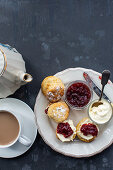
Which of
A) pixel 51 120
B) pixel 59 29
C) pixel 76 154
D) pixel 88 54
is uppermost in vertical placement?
pixel 59 29

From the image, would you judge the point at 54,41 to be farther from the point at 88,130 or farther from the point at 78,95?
the point at 88,130

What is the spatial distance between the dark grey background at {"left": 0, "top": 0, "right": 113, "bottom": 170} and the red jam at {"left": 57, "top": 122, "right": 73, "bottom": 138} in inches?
7.1

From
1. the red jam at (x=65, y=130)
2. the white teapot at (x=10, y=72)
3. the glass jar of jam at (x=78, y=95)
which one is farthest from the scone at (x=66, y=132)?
the white teapot at (x=10, y=72)

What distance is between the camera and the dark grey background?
1.78 metres

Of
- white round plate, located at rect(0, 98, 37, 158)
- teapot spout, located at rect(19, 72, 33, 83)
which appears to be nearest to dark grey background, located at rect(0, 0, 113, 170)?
white round plate, located at rect(0, 98, 37, 158)

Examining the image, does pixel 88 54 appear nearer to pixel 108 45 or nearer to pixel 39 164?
pixel 108 45

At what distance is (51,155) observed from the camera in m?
1.78

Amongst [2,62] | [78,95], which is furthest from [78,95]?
[2,62]

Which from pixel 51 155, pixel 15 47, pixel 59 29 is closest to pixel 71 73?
pixel 59 29

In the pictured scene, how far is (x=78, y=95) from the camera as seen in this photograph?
1.67 metres

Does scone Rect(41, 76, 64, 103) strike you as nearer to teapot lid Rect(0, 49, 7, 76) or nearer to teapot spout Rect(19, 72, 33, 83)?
teapot spout Rect(19, 72, 33, 83)

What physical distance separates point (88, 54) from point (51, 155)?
0.75 meters

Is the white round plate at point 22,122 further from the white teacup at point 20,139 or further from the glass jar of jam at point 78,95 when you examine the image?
the glass jar of jam at point 78,95

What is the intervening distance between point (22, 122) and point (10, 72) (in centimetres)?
40
